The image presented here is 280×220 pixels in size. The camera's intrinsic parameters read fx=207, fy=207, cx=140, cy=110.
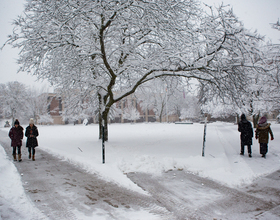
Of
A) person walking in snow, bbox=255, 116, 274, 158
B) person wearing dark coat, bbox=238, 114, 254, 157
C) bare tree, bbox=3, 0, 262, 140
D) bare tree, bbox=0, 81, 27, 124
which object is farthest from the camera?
bare tree, bbox=0, 81, 27, 124

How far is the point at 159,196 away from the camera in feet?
14.2

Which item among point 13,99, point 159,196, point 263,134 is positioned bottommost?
point 159,196

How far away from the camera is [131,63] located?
9742 mm

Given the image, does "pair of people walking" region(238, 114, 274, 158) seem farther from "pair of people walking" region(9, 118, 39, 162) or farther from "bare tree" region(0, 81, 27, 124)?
"bare tree" region(0, 81, 27, 124)

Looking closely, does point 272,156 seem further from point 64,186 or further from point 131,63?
point 64,186

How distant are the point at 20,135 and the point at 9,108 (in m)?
41.7

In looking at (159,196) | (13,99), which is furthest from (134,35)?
(13,99)

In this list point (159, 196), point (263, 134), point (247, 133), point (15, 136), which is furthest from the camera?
point (247, 133)

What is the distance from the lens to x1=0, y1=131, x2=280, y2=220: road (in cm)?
357

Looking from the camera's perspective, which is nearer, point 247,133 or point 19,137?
point 19,137

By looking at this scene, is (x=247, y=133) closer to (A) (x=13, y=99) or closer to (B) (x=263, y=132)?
(B) (x=263, y=132)

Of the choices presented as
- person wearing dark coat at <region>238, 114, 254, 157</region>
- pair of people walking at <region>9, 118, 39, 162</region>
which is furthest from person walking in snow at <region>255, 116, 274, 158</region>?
pair of people walking at <region>9, 118, 39, 162</region>

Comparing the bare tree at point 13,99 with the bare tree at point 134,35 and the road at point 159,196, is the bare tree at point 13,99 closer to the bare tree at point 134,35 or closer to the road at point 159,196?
the bare tree at point 134,35

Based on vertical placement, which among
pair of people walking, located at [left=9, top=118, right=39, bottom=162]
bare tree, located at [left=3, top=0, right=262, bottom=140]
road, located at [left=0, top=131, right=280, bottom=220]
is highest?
bare tree, located at [left=3, top=0, right=262, bottom=140]
